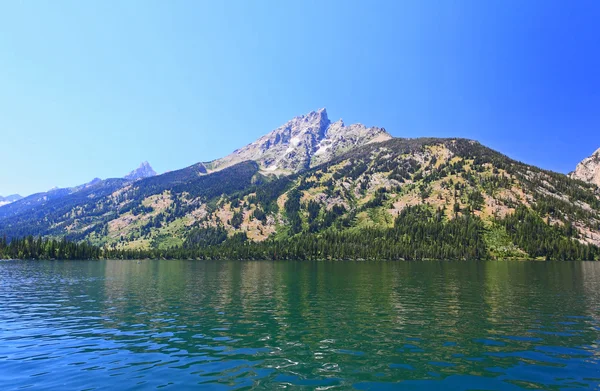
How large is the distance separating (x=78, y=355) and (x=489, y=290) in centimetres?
8047

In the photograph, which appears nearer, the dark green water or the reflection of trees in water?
the dark green water

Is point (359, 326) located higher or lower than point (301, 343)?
lower

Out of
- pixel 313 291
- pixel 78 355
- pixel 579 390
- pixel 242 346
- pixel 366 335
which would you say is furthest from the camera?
pixel 313 291

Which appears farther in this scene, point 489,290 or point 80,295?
point 489,290

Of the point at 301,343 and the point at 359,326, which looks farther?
the point at 359,326

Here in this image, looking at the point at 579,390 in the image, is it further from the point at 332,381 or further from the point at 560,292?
the point at 560,292

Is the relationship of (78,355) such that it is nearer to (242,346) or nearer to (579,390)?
(242,346)

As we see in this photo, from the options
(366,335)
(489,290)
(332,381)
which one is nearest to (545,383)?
(332,381)

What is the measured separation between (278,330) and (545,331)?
100 feet

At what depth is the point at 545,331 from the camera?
40.1 metres

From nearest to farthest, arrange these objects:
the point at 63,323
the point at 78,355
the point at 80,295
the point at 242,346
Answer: the point at 78,355 → the point at 242,346 → the point at 63,323 → the point at 80,295

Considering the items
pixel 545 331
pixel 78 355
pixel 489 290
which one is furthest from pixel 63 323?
pixel 489 290

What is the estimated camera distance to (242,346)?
33531mm

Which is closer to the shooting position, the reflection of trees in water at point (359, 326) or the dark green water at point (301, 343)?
the dark green water at point (301, 343)
